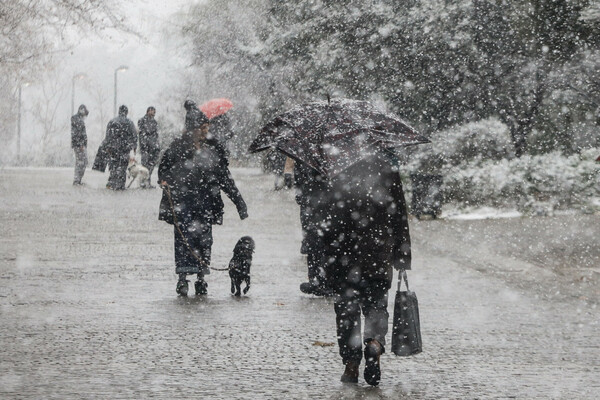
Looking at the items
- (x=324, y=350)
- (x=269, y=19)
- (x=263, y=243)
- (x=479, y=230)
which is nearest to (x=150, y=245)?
(x=263, y=243)

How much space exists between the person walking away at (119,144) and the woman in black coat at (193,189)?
16202mm

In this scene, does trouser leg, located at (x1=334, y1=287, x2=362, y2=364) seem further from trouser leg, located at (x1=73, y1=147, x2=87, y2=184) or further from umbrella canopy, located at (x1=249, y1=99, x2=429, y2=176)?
trouser leg, located at (x1=73, y1=147, x2=87, y2=184)

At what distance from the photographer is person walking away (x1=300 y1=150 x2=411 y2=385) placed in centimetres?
642

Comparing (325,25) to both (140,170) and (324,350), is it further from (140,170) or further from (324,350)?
(324,350)

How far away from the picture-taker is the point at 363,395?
6070 mm

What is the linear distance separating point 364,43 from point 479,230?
295 inches

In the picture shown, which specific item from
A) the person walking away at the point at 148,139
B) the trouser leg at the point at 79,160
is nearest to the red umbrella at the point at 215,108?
the person walking away at the point at 148,139

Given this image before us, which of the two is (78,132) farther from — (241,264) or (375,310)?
(375,310)

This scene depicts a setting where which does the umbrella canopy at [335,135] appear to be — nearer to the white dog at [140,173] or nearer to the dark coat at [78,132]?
the white dog at [140,173]

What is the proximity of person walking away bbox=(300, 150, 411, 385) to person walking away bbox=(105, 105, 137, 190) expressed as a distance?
20.0 metres

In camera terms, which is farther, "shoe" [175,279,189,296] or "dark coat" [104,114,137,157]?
"dark coat" [104,114,137,157]

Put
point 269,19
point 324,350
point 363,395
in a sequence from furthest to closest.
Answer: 1. point 269,19
2. point 324,350
3. point 363,395

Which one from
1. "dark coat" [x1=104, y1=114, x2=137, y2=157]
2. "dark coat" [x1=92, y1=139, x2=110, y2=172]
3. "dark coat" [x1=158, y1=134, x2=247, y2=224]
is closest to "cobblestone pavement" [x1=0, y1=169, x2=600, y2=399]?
"dark coat" [x1=158, y1=134, x2=247, y2=224]

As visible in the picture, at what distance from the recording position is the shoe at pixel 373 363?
6230mm
